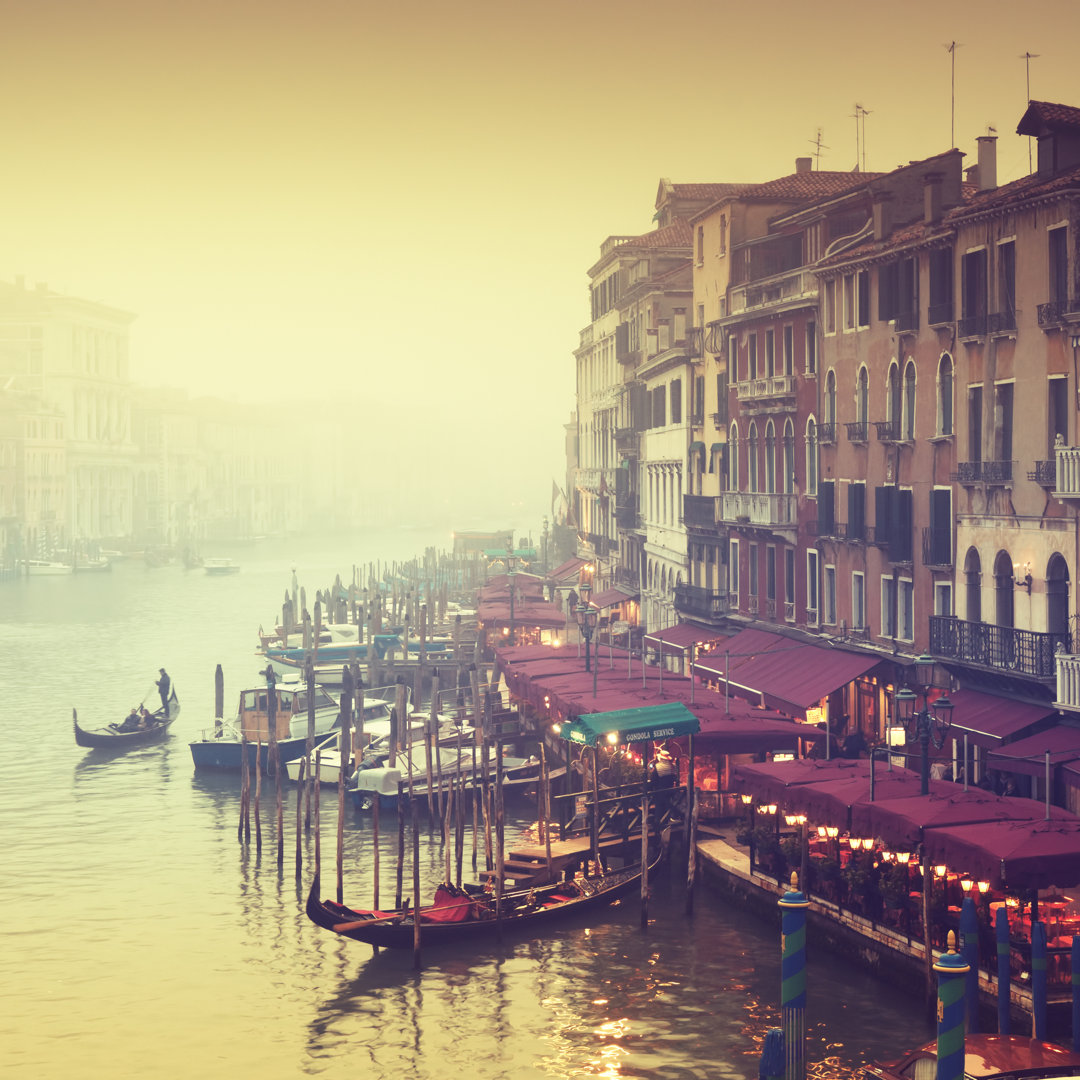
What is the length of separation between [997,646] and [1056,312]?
5399 mm

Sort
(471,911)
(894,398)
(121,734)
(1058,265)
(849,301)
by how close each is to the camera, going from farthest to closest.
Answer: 1. (121,734)
2. (849,301)
3. (894,398)
4. (471,911)
5. (1058,265)

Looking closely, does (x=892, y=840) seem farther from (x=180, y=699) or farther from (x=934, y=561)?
(x=180, y=699)

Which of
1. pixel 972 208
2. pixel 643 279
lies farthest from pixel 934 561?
pixel 643 279

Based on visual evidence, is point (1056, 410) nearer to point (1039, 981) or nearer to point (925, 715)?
point (925, 715)

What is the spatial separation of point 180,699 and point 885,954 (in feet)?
141

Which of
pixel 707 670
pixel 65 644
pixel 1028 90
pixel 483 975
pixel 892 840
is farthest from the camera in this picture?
pixel 65 644

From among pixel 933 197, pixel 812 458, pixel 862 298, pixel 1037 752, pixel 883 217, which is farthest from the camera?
pixel 812 458

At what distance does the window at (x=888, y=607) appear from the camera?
109 feet

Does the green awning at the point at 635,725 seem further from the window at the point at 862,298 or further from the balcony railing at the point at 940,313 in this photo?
the window at the point at 862,298

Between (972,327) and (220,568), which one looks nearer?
(972,327)

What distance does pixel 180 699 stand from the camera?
62438mm

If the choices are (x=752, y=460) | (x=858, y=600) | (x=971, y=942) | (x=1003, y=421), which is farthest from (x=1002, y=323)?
(x=752, y=460)

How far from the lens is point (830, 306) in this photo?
3653cm

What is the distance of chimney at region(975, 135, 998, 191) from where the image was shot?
3738 cm
